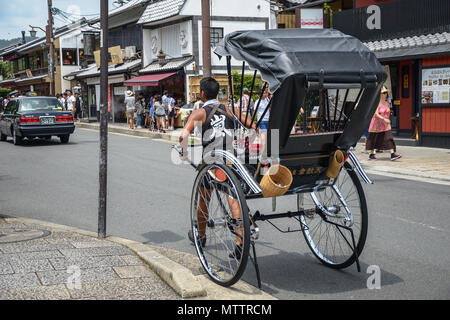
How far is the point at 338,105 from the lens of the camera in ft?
17.9

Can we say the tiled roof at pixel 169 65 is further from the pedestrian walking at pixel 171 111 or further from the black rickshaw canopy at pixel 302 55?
the black rickshaw canopy at pixel 302 55

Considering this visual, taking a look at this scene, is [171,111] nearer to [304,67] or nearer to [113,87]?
[113,87]

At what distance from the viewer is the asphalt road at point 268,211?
4.87 metres

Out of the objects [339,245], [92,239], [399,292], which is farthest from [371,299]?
[92,239]

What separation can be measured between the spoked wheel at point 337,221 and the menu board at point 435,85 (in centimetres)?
1201

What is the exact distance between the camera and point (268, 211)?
8.16 metres

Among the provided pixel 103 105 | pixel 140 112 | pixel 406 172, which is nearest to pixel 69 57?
pixel 140 112

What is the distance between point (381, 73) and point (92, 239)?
366 centimetres

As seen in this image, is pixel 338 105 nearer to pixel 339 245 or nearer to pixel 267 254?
pixel 339 245

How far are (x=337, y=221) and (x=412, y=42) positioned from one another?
44.8 ft

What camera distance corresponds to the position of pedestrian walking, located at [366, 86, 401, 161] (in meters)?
13.7

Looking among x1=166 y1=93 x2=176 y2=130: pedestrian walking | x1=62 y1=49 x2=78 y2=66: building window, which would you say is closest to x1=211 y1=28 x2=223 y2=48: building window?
x1=166 y1=93 x2=176 y2=130: pedestrian walking
